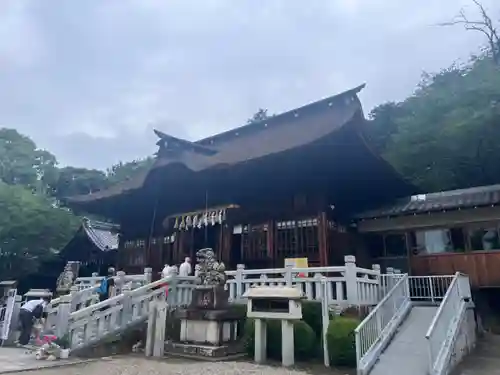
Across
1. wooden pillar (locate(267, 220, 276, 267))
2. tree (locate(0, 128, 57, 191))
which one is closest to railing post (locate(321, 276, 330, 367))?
wooden pillar (locate(267, 220, 276, 267))

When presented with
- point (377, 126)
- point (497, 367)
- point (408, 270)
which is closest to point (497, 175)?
point (408, 270)

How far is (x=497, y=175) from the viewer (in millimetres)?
18375

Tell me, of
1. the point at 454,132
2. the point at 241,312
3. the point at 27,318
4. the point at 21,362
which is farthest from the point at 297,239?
the point at 454,132

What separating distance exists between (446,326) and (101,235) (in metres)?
21.8

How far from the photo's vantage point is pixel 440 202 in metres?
13.2

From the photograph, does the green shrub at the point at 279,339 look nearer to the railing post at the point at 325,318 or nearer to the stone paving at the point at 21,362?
the railing post at the point at 325,318

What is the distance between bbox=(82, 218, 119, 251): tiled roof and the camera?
23.9 meters

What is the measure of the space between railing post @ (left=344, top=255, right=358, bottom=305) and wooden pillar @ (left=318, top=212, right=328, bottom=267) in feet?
8.01

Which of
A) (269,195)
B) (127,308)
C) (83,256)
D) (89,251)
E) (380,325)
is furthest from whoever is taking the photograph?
(83,256)

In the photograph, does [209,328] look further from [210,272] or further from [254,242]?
[254,242]

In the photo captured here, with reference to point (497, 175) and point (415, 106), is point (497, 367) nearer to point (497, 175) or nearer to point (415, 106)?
point (497, 175)

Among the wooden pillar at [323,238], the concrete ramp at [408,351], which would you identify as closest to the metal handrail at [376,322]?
the concrete ramp at [408,351]

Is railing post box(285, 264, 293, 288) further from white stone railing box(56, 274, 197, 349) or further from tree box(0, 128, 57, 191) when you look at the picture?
tree box(0, 128, 57, 191)

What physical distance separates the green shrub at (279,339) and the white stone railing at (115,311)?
9.10 ft
